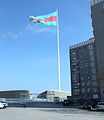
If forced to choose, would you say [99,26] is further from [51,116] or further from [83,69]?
[83,69]

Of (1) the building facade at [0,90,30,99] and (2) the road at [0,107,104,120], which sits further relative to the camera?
(1) the building facade at [0,90,30,99]

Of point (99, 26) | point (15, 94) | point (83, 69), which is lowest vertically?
point (15, 94)

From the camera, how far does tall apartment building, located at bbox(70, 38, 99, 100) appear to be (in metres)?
140

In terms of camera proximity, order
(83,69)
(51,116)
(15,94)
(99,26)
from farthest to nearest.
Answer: (15,94)
(83,69)
(99,26)
(51,116)

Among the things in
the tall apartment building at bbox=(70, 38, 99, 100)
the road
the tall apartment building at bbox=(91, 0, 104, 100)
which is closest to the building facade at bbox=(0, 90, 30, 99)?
the tall apartment building at bbox=(70, 38, 99, 100)

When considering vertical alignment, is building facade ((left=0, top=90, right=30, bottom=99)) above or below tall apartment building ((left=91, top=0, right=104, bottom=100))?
below

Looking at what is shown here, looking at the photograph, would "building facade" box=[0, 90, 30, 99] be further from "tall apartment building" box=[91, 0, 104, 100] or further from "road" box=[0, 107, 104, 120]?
"road" box=[0, 107, 104, 120]

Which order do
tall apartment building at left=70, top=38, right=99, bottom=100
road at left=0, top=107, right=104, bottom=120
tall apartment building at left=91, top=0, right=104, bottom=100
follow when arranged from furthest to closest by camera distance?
1. tall apartment building at left=70, top=38, right=99, bottom=100
2. tall apartment building at left=91, top=0, right=104, bottom=100
3. road at left=0, top=107, right=104, bottom=120

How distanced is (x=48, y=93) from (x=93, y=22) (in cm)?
8297

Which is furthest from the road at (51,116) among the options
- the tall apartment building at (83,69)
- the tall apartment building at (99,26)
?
the tall apartment building at (83,69)

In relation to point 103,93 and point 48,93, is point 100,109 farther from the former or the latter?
point 48,93

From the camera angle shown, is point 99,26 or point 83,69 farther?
point 83,69

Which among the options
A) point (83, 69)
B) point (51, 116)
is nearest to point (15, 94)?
point (83, 69)

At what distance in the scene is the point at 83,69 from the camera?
14700cm
